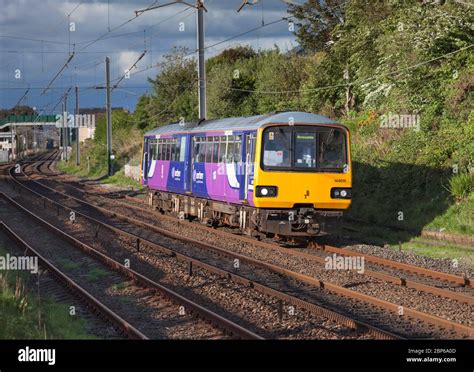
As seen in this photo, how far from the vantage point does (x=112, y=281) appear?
1508cm

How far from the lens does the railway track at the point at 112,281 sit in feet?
35.1

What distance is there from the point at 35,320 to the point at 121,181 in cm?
3684

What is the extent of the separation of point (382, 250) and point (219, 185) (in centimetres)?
513

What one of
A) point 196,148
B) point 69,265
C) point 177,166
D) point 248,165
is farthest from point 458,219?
point 69,265

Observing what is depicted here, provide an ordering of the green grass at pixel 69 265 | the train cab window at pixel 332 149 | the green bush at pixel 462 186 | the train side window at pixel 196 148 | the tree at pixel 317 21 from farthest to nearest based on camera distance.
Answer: the tree at pixel 317 21 → the train side window at pixel 196 148 → the green bush at pixel 462 186 → the train cab window at pixel 332 149 → the green grass at pixel 69 265

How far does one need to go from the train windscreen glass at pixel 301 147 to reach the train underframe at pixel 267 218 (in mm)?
1046

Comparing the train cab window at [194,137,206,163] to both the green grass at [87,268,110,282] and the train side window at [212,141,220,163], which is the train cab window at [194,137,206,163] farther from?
the green grass at [87,268,110,282]

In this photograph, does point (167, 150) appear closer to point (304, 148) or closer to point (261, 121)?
point (261, 121)

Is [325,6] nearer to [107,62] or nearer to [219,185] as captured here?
[107,62]

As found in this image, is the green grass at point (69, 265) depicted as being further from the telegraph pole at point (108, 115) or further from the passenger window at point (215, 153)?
the telegraph pole at point (108, 115)

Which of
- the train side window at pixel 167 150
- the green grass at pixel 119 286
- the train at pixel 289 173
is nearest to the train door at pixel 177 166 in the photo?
the train side window at pixel 167 150

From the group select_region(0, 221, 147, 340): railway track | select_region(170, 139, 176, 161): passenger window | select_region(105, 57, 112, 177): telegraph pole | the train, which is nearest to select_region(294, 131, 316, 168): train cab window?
the train
